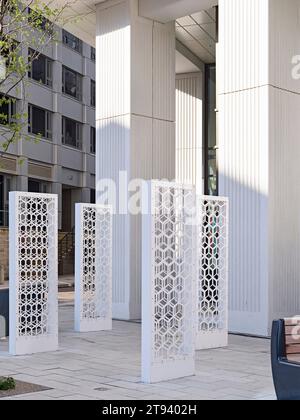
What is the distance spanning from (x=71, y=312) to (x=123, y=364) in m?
6.93

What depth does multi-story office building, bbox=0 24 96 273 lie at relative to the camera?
33062 mm

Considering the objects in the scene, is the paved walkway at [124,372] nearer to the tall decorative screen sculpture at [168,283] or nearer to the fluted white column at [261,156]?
the tall decorative screen sculpture at [168,283]

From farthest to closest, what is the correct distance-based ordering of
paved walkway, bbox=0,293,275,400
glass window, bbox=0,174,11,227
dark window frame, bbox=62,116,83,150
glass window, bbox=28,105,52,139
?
dark window frame, bbox=62,116,83,150 → glass window, bbox=28,105,52,139 → glass window, bbox=0,174,11,227 → paved walkway, bbox=0,293,275,400

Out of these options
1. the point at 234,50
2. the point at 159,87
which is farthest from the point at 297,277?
the point at 159,87

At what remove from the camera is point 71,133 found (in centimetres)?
3816

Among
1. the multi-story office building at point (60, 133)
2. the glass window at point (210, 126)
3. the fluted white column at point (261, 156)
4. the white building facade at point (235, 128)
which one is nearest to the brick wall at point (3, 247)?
the multi-story office building at point (60, 133)

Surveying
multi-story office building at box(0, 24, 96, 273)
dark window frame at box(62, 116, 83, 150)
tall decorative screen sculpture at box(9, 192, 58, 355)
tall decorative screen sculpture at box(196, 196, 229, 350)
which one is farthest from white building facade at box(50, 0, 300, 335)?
dark window frame at box(62, 116, 83, 150)

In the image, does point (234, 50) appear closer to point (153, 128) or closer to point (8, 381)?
point (153, 128)

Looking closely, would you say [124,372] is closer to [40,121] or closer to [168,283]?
[168,283]

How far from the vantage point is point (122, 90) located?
1490cm

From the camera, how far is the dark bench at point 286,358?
6.06 meters

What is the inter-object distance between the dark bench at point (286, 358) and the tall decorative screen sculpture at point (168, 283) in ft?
6.76

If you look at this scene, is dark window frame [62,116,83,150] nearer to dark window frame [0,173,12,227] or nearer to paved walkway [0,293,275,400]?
dark window frame [0,173,12,227]

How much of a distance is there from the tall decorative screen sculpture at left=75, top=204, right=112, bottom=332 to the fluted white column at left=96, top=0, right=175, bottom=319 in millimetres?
1498
